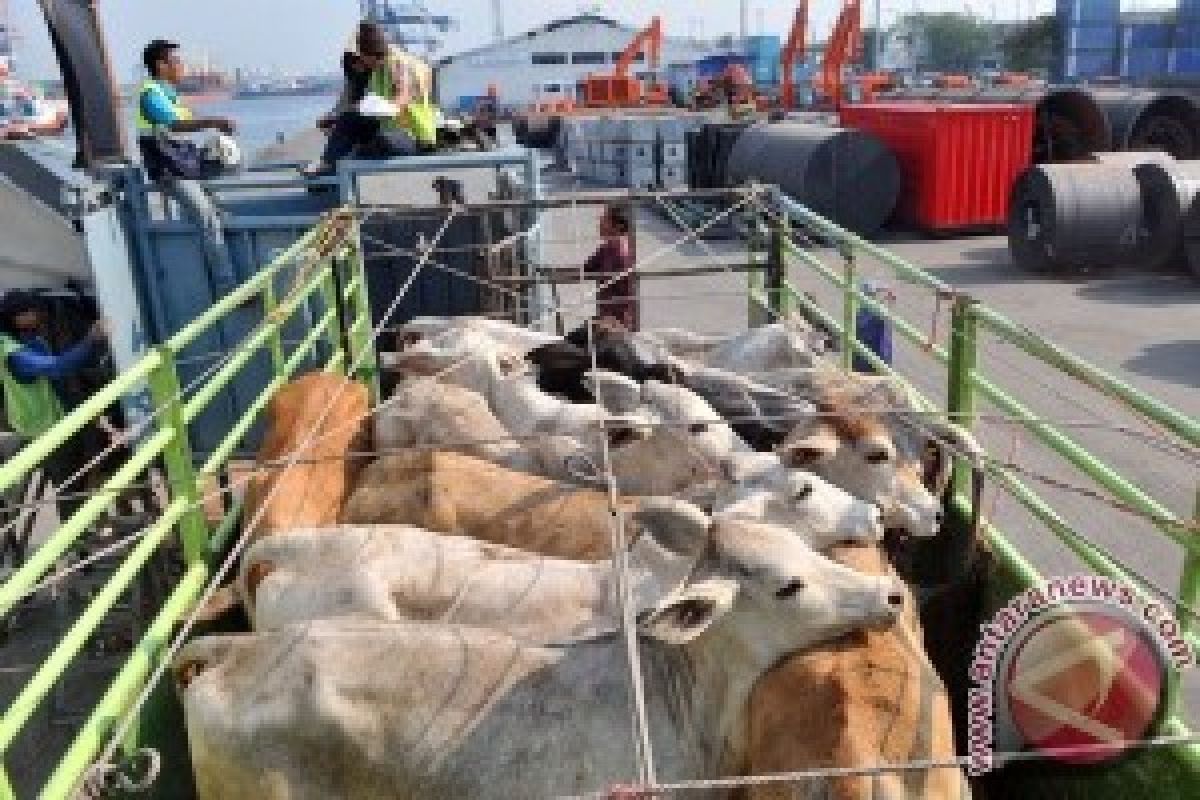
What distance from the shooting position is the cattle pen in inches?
122

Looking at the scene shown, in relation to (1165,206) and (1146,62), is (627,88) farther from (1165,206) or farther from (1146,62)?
(1165,206)

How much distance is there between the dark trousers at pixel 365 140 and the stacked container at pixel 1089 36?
54.0 m

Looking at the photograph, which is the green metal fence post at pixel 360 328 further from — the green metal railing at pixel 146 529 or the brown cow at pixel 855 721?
the brown cow at pixel 855 721

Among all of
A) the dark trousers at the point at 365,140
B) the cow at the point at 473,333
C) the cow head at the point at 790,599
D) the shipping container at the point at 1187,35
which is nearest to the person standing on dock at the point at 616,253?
the cow at the point at 473,333

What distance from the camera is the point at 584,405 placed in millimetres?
5562

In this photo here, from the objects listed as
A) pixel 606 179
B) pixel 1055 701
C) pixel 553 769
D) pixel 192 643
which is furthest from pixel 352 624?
pixel 606 179

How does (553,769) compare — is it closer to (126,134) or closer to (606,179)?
(126,134)

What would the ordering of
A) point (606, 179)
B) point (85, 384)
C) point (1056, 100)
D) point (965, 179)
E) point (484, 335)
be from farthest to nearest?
point (606, 179) < point (1056, 100) < point (965, 179) < point (85, 384) < point (484, 335)

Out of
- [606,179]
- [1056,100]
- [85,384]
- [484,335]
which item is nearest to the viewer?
[484,335]

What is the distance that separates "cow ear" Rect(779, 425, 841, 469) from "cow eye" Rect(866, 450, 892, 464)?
0.14m

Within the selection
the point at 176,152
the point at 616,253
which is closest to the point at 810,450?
the point at 616,253

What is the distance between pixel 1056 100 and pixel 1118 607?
22.6 metres

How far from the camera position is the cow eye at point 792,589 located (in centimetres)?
317

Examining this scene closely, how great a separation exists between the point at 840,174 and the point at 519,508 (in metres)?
16.9
